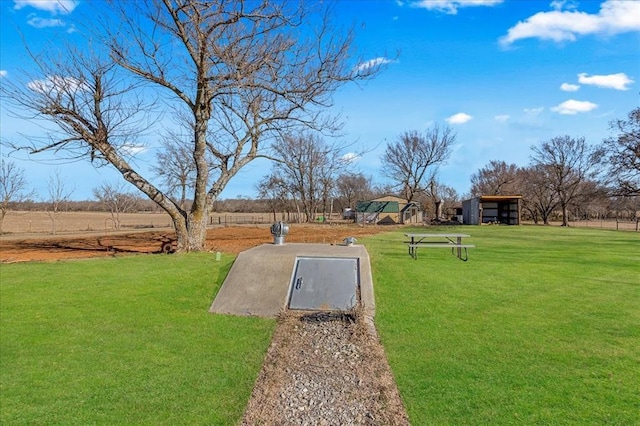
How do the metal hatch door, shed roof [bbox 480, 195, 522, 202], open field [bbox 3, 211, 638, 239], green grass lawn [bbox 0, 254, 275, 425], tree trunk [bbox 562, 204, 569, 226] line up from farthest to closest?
tree trunk [bbox 562, 204, 569, 226]
shed roof [bbox 480, 195, 522, 202]
open field [bbox 3, 211, 638, 239]
the metal hatch door
green grass lawn [bbox 0, 254, 275, 425]

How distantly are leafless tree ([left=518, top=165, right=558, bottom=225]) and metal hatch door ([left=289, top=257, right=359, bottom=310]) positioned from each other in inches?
1602

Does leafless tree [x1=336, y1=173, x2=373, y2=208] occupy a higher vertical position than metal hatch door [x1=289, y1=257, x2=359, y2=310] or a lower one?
higher

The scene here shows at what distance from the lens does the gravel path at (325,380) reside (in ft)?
12.0

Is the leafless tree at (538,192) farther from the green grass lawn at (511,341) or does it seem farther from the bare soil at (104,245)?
the green grass lawn at (511,341)

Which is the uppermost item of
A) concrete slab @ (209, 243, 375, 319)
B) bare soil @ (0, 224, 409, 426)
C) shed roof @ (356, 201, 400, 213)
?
shed roof @ (356, 201, 400, 213)

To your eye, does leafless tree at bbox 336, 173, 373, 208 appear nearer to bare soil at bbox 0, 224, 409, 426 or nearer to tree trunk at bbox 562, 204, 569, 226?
tree trunk at bbox 562, 204, 569, 226

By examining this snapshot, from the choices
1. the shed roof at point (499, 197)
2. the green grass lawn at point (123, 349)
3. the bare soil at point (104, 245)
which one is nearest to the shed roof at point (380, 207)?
the shed roof at point (499, 197)

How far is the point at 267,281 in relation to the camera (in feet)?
24.3

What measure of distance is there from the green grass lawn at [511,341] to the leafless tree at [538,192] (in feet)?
121

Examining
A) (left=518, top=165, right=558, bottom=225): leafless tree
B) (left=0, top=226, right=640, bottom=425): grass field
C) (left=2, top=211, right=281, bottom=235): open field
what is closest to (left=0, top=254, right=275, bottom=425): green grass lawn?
(left=0, top=226, right=640, bottom=425): grass field

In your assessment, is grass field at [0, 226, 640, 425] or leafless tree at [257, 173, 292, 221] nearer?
grass field at [0, 226, 640, 425]

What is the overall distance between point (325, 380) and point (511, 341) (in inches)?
99.8

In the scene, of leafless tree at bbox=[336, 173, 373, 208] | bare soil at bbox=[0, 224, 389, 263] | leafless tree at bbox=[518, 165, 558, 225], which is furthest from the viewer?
leafless tree at bbox=[336, 173, 373, 208]

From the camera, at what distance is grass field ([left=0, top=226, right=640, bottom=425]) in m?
3.76
